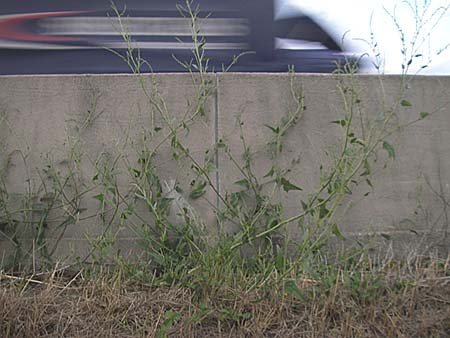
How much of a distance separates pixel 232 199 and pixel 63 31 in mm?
1525

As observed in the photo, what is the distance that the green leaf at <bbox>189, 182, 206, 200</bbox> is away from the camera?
166 inches

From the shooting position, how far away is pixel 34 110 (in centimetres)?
436

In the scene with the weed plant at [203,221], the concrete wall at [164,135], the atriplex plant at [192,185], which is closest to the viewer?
the weed plant at [203,221]

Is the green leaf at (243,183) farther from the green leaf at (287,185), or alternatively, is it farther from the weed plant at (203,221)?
the green leaf at (287,185)

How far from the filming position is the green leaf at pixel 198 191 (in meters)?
4.21

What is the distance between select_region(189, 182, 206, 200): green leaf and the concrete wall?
1.8 inches

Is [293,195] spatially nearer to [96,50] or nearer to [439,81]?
[439,81]

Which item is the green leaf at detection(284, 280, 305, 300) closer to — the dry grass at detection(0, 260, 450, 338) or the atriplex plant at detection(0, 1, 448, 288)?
the dry grass at detection(0, 260, 450, 338)

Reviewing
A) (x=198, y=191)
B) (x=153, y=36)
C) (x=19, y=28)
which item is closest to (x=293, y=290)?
(x=198, y=191)

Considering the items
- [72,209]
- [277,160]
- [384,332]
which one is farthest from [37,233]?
[384,332]

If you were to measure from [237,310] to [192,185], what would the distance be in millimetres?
994

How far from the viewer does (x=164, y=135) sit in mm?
4324

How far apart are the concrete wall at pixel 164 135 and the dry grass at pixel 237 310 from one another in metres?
0.57

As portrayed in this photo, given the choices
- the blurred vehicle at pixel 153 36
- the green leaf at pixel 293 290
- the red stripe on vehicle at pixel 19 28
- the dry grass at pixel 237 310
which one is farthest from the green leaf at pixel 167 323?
the red stripe on vehicle at pixel 19 28
